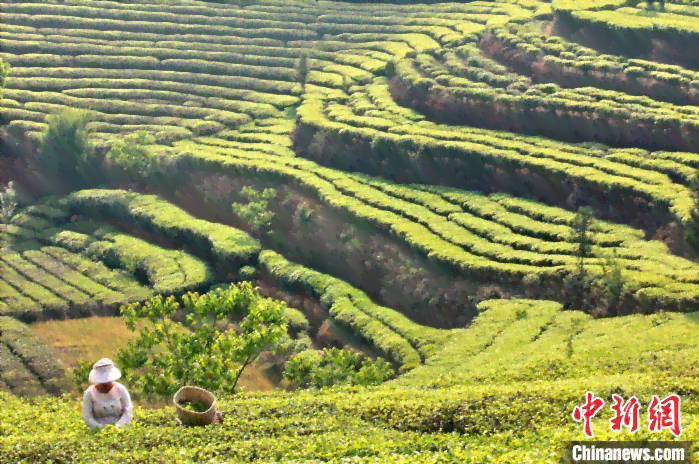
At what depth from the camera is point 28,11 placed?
72500 millimetres

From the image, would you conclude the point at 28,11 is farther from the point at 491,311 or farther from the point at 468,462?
the point at 468,462

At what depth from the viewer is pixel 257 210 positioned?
146 ft

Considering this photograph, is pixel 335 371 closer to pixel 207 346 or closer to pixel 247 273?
pixel 207 346

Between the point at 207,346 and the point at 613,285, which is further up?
the point at 207,346

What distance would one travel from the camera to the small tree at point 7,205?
49300mm

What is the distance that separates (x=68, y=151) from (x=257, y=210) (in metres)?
15.9

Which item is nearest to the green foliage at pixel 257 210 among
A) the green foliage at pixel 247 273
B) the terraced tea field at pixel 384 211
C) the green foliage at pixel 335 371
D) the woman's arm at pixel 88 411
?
the terraced tea field at pixel 384 211

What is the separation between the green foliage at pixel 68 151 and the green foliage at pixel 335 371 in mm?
29032

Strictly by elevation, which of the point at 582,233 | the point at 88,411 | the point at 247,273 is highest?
the point at 88,411

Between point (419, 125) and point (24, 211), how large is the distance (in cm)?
2309

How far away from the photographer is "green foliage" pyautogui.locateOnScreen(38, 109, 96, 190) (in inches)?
2104

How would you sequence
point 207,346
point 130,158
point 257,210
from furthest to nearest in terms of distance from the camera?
1. point 130,158
2. point 257,210
3. point 207,346

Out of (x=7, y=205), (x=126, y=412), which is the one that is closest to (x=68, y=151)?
(x=7, y=205)

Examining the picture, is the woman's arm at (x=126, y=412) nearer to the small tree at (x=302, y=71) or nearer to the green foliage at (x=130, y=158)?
the green foliage at (x=130, y=158)
